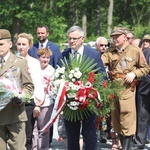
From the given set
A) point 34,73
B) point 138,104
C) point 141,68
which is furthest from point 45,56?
point 138,104

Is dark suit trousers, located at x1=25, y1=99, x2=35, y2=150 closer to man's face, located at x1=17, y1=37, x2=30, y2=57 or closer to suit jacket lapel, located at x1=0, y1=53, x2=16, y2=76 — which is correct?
man's face, located at x1=17, y1=37, x2=30, y2=57

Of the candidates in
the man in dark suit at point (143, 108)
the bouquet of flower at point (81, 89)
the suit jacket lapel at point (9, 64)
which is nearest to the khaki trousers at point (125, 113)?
the man in dark suit at point (143, 108)

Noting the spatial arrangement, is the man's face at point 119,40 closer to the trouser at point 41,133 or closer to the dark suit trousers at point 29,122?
the trouser at point 41,133

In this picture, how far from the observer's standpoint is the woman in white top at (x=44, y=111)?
23.4 ft

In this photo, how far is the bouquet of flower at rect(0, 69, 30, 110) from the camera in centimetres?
520

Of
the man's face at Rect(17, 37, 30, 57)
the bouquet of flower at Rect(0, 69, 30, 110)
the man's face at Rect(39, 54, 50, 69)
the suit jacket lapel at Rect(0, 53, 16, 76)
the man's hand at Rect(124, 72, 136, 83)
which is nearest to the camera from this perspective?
the bouquet of flower at Rect(0, 69, 30, 110)

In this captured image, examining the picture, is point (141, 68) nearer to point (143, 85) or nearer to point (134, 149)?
point (143, 85)

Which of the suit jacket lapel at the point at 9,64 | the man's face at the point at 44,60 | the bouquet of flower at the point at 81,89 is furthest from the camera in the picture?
the man's face at the point at 44,60

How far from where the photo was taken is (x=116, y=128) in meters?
7.43

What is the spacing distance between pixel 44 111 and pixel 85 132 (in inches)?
43.8

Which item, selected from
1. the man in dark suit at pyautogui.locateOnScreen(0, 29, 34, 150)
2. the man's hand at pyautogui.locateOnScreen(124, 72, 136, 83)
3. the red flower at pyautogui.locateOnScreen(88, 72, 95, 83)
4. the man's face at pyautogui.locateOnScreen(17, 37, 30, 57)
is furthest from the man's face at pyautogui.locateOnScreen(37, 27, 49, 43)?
the man in dark suit at pyautogui.locateOnScreen(0, 29, 34, 150)

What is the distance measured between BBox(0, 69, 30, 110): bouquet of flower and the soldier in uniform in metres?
2.10

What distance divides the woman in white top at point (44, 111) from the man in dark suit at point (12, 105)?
136 cm

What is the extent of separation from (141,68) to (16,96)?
249 centimetres
